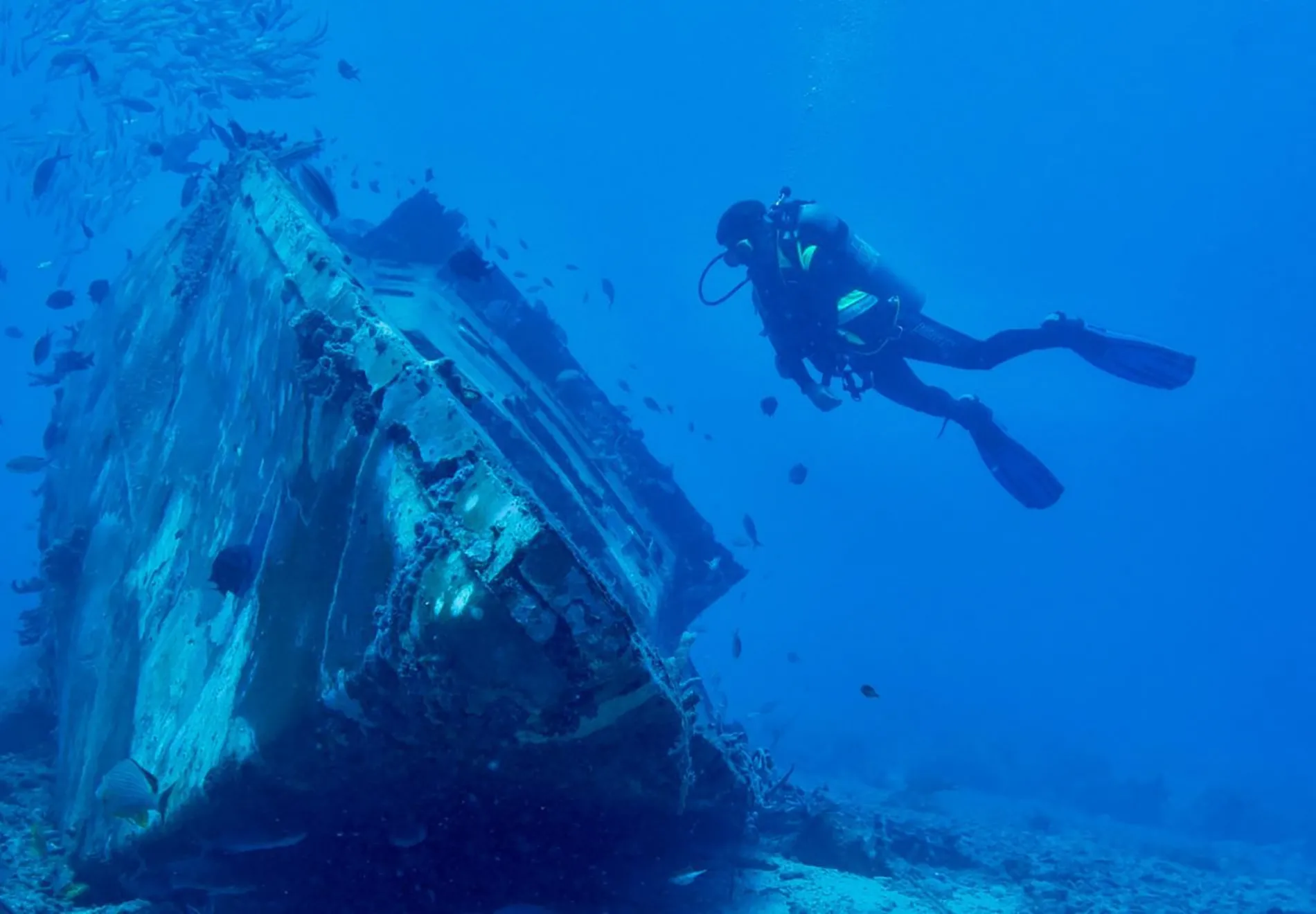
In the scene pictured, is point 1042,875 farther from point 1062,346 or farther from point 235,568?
point 235,568

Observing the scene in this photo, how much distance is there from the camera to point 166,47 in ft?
178

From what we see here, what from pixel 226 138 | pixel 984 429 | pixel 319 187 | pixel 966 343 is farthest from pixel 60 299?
pixel 984 429

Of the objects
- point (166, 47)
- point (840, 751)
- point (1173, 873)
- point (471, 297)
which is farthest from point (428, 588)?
point (166, 47)

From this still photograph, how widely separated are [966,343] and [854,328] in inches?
67.9

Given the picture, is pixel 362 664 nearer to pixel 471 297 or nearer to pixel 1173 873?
pixel 471 297

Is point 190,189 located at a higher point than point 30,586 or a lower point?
higher

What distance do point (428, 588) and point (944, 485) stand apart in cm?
9998

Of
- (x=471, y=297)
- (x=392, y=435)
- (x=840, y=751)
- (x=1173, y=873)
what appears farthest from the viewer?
(x=840, y=751)

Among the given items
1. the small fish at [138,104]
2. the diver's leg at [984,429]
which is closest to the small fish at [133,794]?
the diver's leg at [984,429]

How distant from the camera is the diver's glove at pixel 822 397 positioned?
8.43 m

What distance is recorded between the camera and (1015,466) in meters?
9.14

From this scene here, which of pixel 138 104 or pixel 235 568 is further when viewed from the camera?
pixel 138 104

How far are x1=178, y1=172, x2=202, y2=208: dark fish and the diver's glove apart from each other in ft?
23.6

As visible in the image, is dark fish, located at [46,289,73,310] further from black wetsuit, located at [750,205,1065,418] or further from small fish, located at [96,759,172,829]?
small fish, located at [96,759,172,829]
